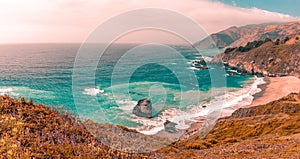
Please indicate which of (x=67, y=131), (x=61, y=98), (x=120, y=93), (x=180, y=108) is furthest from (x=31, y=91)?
(x=67, y=131)

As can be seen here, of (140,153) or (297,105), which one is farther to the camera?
(297,105)

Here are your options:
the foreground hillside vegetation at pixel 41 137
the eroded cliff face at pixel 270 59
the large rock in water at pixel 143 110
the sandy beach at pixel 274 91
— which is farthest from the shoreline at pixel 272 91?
the foreground hillside vegetation at pixel 41 137

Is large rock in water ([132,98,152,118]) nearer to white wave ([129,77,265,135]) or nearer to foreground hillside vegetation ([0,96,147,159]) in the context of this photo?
white wave ([129,77,265,135])

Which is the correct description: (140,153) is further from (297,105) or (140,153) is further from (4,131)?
(297,105)

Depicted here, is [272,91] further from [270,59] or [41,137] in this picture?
[41,137]

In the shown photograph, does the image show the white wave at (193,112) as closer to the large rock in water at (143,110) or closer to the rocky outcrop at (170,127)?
the large rock in water at (143,110)

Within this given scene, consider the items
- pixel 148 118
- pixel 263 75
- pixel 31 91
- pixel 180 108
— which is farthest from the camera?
pixel 263 75

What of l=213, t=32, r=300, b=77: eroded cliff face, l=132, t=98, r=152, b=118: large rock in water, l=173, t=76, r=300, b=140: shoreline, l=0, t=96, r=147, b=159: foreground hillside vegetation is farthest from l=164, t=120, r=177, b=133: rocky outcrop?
l=213, t=32, r=300, b=77: eroded cliff face
